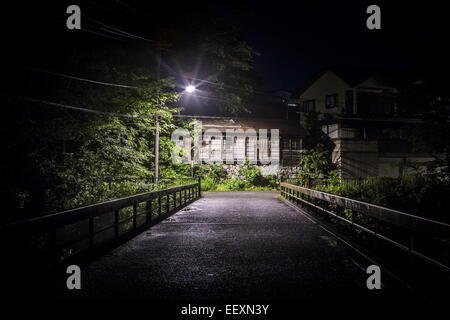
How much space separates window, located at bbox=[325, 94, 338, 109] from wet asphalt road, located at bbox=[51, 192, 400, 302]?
97.2 feet

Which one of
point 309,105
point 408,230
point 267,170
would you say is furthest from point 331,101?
point 408,230

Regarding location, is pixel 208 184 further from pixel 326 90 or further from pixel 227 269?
pixel 227 269

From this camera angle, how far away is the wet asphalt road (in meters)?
3.78

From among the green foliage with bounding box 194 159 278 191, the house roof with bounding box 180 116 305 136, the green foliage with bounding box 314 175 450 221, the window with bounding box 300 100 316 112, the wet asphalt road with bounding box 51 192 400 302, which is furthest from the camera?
the window with bounding box 300 100 316 112

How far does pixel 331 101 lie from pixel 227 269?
1343 inches

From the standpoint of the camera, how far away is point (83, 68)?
438 inches

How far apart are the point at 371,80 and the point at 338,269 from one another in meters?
33.9

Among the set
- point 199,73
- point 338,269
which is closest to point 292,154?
point 199,73

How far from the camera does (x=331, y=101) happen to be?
35.3 metres

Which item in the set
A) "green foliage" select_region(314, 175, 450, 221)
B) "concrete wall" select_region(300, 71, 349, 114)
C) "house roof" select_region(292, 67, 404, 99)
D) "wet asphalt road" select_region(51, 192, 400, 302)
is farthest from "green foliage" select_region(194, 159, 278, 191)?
"wet asphalt road" select_region(51, 192, 400, 302)

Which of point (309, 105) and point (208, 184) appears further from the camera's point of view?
point (309, 105)

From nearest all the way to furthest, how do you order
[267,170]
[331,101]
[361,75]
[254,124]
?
[267,170] < [361,75] < [254,124] < [331,101]

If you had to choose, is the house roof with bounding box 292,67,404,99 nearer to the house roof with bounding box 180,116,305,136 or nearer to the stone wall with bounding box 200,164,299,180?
the house roof with bounding box 180,116,305,136
